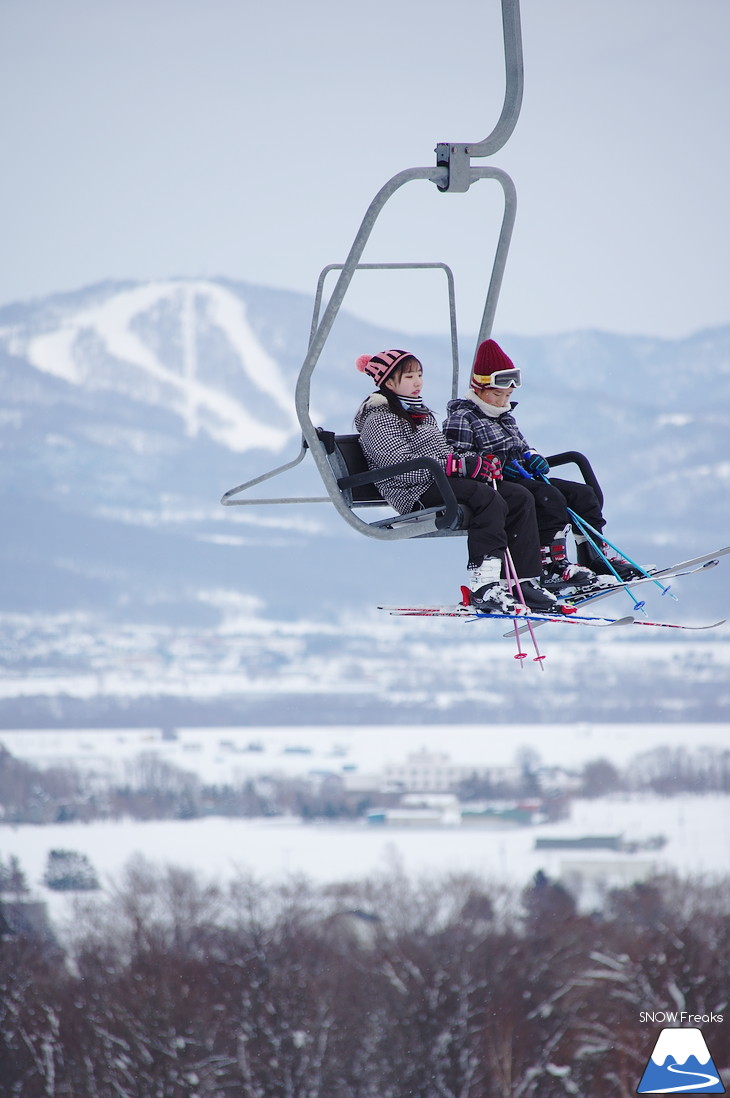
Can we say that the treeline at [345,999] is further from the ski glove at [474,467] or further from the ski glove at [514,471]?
the ski glove at [474,467]

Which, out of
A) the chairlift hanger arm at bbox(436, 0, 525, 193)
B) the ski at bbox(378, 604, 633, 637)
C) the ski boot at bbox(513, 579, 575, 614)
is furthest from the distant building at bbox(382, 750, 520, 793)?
the chairlift hanger arm at bbox(436, 0, 525, 193)

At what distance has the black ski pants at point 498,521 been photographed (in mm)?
5633

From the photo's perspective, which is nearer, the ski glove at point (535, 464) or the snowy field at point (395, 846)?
the ski glove at point (535, 464)

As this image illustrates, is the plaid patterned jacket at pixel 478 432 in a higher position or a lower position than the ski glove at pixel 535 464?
higher

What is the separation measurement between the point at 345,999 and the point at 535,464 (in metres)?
51.2

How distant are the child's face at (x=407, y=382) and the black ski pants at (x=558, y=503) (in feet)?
1.84

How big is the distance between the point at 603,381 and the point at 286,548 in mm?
47027

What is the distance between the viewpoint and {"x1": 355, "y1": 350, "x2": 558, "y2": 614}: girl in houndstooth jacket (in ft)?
18.5

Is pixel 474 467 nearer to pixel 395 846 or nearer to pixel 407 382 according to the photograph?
pixel 407 382

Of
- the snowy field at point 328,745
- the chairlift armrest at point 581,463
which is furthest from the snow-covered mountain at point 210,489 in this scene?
the chairlift armrest at point 581,463

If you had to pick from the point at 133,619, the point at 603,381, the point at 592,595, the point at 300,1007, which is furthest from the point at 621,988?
the point at 603,381

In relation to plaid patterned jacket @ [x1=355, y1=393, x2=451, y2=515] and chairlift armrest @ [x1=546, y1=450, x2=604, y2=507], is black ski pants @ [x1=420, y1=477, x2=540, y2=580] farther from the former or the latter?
chairlift armrest @ [x1=546, y1=450, x2=604, y2=507]

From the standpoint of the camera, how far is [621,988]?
53.1 meters

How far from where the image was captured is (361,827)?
95375 mm
